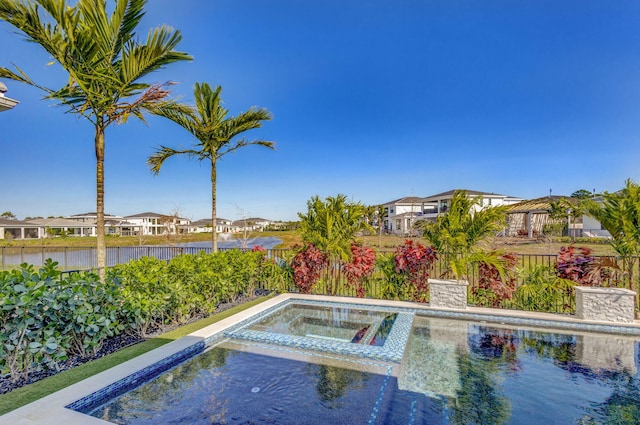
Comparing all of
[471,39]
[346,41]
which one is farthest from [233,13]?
[471,39]

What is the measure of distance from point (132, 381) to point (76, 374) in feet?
A: 2.10

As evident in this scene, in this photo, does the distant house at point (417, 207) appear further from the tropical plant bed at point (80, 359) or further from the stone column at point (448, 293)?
the tropical plant bed at point (80, 359)

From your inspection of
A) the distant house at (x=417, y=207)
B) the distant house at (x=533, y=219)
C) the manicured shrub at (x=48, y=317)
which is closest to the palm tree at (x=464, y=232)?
the manicured shrub at (x=48, y=317)

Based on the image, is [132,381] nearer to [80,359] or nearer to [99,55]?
[80,359]

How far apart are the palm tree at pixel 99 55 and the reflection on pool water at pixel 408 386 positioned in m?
2.40

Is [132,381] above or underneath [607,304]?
underneath

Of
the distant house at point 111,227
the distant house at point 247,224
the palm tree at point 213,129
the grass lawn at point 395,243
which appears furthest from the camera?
the distant house at point 111,227

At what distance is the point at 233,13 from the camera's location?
29.2 ft

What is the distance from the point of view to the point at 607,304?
470 centimetres

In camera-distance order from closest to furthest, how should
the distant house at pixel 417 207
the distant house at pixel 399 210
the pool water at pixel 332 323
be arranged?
1. the pool water at pixel 332 323
2. the distant house at pixel 417 207
3. the distant house at pixel 399 210

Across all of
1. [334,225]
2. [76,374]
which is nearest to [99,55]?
[76,374]

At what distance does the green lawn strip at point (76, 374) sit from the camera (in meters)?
2.55

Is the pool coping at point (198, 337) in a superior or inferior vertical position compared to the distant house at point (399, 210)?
inferior

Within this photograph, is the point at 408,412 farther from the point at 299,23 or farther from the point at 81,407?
the point at 299,23
